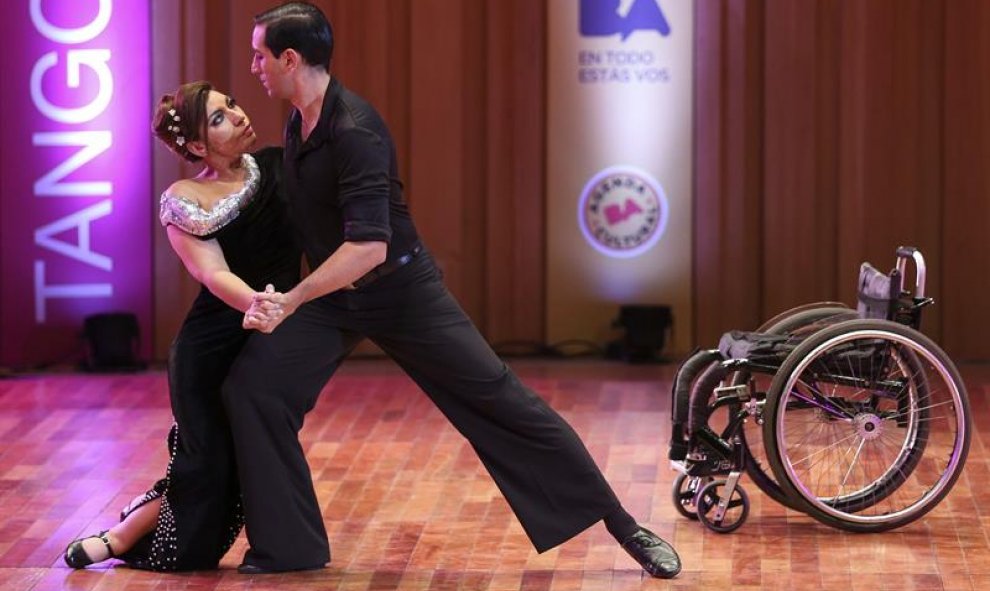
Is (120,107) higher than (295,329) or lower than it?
higher

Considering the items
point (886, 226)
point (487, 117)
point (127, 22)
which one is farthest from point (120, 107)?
point (886, 226)

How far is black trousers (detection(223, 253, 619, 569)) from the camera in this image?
4277mm

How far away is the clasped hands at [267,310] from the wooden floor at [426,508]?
2.24 ft

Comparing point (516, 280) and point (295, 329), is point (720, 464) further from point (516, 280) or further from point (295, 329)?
point (516, 280)

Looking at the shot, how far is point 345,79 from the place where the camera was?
7723 mm

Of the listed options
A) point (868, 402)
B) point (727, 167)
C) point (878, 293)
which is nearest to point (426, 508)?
point (868, 402)

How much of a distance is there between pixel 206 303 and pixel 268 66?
2.11ft

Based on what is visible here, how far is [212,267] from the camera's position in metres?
4.22

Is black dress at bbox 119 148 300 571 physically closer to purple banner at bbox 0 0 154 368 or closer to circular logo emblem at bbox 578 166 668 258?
purple banner at bbox 0 0 154 368

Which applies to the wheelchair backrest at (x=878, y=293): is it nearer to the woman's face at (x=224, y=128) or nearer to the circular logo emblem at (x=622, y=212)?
the woman's face at (x=224, y=128)

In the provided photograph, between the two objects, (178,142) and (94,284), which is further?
(94,284)

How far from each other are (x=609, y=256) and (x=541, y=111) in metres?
0.67

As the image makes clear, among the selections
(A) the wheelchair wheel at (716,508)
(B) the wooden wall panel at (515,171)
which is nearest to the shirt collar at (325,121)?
(A) the wheelchair wheel at (716,508)

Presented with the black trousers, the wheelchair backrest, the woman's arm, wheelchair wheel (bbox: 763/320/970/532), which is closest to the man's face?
the woman's arm
